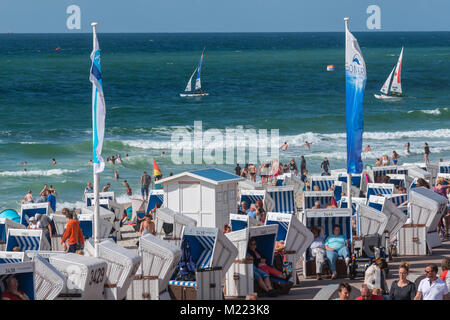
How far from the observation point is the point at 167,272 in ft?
36.0

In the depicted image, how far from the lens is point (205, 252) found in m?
11.9

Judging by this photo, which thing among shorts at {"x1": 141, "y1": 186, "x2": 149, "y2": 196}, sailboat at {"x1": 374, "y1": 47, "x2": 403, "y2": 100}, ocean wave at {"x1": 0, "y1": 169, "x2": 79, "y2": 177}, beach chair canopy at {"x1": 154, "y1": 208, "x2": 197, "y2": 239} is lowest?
ocean wave at {"x1": 0, "y1": 169, "x2": 79, "y2": 177}

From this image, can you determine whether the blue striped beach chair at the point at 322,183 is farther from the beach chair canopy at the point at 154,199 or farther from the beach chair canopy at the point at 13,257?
the beach chair canopy at the point at 13,257

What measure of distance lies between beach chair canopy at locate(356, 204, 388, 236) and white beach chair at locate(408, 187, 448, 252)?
3.75ft

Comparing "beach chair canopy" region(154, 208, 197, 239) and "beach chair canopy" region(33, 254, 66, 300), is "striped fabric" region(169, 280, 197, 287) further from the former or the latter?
"beach chair canopy" region(154, 208, 197, 239)

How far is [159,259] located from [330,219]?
13.7 ft

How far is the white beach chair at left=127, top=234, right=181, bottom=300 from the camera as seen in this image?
1084 centimetres

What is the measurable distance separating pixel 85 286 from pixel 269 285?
3329mm

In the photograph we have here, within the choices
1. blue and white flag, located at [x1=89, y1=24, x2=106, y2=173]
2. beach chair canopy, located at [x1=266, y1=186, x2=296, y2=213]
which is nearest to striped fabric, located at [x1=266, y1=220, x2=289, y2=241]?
blue and white flag, located at [x1=89, y1=24, x2=106, y2=173]

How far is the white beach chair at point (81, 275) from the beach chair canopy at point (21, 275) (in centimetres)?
45

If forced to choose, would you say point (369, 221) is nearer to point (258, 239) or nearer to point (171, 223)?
point (258, 239)
